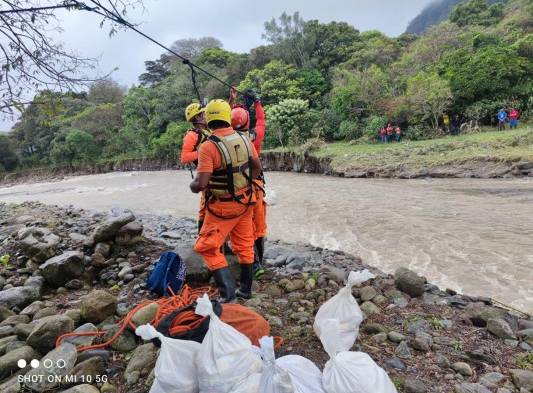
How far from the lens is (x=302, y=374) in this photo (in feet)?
6.66

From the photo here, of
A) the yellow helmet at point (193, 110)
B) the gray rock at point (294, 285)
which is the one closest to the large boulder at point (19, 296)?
the yellow helmet at point (193, 110)

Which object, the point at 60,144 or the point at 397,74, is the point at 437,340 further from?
the point at 60,144

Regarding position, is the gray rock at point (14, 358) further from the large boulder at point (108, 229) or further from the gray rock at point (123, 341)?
the large boulder at point (108, 229)

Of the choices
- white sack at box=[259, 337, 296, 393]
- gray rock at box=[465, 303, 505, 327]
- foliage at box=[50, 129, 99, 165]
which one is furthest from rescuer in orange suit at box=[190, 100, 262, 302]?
foliage at box=[50, 129, 99, 165]

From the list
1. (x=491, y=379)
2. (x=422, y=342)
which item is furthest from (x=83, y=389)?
(x=491, y=379)

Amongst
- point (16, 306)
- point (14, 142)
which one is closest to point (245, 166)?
point (16, 306)

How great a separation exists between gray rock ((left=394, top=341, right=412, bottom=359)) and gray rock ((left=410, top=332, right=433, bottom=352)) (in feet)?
0.23

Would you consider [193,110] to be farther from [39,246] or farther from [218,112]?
[39,246]

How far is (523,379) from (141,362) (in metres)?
2.66

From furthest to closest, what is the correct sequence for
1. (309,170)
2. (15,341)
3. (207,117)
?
1. (309,170)
2. (207,117)
3. (15,341)

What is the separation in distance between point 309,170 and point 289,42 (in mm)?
27083

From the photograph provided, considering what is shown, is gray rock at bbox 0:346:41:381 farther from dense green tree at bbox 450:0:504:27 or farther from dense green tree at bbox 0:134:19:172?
dense green tree at bbox 0:134:19:172

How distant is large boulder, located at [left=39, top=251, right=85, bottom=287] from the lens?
4.43 meters

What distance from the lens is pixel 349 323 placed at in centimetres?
260
